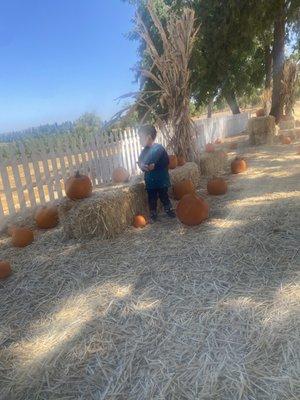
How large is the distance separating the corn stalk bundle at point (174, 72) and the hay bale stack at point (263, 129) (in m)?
6.18

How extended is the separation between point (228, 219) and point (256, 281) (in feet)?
6.03

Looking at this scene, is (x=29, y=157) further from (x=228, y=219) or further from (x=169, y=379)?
(x=169, y=379)

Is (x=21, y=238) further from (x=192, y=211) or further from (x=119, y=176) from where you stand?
(x=119, y=176)

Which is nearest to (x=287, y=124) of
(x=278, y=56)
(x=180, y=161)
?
(x=278, y=56)

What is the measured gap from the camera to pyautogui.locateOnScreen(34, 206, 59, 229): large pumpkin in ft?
19.0

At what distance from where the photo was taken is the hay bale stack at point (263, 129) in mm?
13203

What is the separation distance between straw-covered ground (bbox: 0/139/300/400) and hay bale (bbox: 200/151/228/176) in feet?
11.9

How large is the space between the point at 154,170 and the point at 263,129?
920 centimetres

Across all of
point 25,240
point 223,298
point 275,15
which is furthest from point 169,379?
point 275,15

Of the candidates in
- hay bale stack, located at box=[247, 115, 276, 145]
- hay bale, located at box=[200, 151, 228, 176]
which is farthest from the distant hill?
hay bale stack, located at box=[247, 115, 276, 145]

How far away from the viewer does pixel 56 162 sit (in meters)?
7.62

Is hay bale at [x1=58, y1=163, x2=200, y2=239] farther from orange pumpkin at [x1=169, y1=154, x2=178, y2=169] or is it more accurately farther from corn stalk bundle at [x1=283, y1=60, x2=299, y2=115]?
corn stalk bundle at [x1=283, y1=60, x2=299, y2=115]

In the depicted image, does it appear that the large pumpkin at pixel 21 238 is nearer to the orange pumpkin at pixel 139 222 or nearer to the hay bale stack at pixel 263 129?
the orange pumpkin at pixel 139 222

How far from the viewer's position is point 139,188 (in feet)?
19.1
